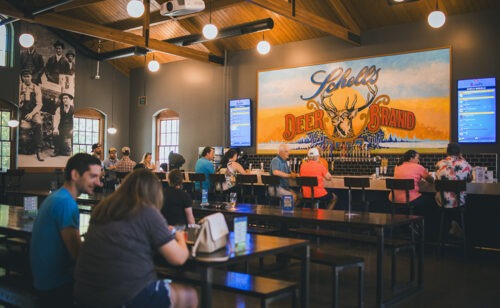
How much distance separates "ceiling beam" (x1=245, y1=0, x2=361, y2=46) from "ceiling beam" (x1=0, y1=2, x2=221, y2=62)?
3.32 m

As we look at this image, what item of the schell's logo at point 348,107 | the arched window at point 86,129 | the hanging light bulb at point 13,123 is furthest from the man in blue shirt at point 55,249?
the arched window at point 86,129

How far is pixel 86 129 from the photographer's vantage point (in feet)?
45.4

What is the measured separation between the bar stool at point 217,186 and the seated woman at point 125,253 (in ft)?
18.3

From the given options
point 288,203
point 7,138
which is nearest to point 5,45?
point 7,138

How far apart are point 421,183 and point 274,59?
5245mm

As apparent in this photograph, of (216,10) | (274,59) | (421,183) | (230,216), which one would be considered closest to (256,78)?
(274,59)

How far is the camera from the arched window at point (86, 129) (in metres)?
13.6

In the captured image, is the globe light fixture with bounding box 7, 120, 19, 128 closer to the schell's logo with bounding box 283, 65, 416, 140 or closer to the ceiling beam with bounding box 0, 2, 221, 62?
the ceiling beam with bounding box 0, 2, 221, 62

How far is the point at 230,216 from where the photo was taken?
5.45 meters

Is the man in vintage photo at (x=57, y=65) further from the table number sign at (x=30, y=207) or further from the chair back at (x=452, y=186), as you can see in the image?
the chair back at (x=452, y=186)

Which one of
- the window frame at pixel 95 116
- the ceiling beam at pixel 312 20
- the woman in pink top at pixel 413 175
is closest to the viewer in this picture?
the woman in pink top at pixel 413 175

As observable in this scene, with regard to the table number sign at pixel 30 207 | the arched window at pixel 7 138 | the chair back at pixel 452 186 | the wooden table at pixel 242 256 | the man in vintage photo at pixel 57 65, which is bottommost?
the wooden table at pixel 242 256

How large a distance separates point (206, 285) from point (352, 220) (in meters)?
2.04

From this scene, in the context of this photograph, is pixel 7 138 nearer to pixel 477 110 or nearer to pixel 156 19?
pixel 156 19
